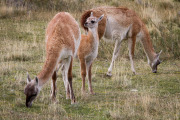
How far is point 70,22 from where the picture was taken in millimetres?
7273

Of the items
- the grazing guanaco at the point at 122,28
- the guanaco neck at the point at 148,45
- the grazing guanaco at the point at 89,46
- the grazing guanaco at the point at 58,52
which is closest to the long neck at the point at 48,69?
the grazing guanaco at the point at 58,52

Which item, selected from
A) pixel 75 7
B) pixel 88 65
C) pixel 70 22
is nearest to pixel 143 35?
pixel 88 65

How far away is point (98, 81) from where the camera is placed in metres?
9.14

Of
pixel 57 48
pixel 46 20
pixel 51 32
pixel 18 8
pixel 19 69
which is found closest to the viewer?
pixel 57 48

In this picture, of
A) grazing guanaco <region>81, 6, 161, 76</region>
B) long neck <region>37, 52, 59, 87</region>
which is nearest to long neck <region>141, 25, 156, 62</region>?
grazing guanaco <region>81, 6, 161, 76</region>

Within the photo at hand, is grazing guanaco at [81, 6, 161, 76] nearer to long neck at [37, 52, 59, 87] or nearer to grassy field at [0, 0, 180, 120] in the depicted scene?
A: grassy field at [0, 0, 180, 120]

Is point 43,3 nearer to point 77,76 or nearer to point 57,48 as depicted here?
point 77,76

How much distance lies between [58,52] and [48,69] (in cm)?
39

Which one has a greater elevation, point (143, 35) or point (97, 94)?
point (143, 35)

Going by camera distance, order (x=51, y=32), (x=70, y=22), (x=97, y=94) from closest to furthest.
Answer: (x=51, y=32), (x=70, y=22), (x=97, y=94)

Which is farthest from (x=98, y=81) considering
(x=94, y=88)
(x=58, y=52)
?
(x=58, y=52)

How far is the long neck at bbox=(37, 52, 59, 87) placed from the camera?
5895 millimetres

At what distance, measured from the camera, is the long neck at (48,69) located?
5.89 metres

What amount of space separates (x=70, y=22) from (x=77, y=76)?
7.69 feet
